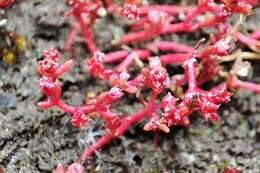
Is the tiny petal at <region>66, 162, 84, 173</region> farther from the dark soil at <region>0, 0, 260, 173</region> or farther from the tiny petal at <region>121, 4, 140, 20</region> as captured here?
the tiny petal at <region>121, 4, 140, 20</region>

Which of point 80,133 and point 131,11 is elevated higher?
point 131,11

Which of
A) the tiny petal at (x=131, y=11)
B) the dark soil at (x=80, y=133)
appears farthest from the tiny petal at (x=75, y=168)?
the tiny petal at (x=131, y=11)

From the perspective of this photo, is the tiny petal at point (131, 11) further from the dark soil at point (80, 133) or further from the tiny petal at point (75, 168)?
the tiny petal at point (75, 168)

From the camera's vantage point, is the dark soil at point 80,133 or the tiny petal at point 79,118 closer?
the tiny petal at point 79,118

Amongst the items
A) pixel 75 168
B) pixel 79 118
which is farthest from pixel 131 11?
pixel 75 168

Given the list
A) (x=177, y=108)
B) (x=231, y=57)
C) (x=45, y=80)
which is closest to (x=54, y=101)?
(x=45, y=80)

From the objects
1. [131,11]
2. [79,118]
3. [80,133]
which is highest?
[131,11]

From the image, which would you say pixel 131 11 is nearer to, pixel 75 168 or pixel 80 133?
pixel 80 133

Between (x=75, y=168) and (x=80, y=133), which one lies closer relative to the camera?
(x=75, y=168)

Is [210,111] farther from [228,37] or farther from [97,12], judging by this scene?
[97,12]
